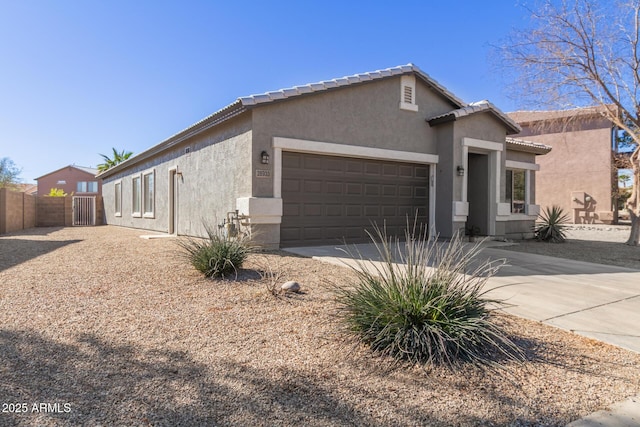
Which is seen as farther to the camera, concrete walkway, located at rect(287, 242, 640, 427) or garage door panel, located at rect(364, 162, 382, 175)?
garage door panel, located at rect(364, 162, 382, 175)

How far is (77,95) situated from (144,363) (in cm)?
1710

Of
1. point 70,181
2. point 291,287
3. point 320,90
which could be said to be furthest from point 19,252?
point 70,181

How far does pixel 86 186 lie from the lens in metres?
49.5

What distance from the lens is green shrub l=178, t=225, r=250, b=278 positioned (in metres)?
6.04

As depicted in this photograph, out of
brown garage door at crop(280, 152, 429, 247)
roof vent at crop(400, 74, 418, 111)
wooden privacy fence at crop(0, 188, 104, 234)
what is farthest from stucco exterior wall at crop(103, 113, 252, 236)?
wooden privacy fence at crop(0, 188, 104, 234)

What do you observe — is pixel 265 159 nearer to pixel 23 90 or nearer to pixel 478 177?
pixel 478 177

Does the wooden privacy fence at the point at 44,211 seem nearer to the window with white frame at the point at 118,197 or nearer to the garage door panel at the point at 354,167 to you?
the window with white frame at the point at 118,197

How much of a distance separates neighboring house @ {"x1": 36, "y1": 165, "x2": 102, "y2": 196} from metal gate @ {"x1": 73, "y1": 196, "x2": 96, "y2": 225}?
87.1 feet

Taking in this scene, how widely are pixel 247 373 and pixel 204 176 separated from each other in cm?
934

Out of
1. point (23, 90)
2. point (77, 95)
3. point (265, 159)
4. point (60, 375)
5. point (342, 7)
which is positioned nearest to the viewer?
point (60, 375)

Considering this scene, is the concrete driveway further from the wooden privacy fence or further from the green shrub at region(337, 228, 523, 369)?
the wooden privacy fence

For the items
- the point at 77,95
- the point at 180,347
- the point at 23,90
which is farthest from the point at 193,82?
the point at 180,347

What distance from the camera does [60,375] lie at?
2.93 metres

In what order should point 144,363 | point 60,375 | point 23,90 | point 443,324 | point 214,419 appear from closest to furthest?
point 214,419
point 60,375
point 144,363
point 443,324
point 23,90
